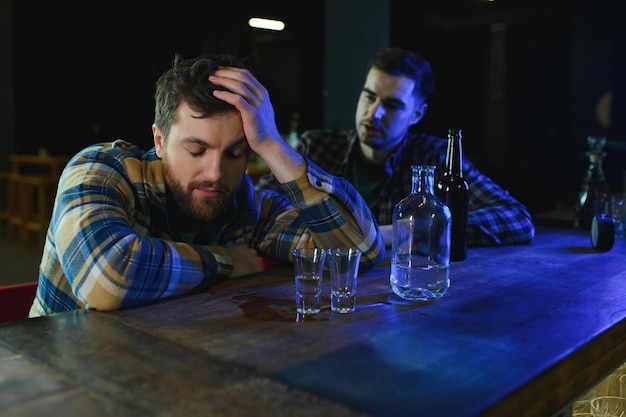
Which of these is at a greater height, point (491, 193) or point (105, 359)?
point (491, 193)

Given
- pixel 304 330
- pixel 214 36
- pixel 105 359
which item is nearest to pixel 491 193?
pixel 304 330

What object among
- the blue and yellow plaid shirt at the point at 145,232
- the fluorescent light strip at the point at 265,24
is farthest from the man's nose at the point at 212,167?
the fluorescent light strip at the point at 265,24

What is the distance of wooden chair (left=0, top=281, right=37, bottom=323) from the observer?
1456 millimetres

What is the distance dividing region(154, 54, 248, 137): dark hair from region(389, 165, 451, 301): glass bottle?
1.58 ft

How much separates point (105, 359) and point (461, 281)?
0.89 m

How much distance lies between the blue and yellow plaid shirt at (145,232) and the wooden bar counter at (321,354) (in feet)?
0.20

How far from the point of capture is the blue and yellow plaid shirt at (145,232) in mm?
1255

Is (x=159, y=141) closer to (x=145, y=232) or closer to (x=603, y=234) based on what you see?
(x=145, y=232)

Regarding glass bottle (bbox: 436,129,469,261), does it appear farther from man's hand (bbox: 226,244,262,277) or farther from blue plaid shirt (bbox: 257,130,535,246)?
man's hand (bbox: 226,244,262,277)

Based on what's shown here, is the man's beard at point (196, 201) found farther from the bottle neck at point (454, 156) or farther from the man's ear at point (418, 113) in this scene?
the man's ear at point (418, 113)

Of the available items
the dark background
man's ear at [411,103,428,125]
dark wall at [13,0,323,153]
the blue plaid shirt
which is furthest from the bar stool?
man's ear at [411,103,428,125]

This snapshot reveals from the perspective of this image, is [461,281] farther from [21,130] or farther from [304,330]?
[21,130]

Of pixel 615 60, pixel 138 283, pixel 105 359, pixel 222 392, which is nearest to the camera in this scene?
pixel 222 392

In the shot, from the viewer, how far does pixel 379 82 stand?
263cm
